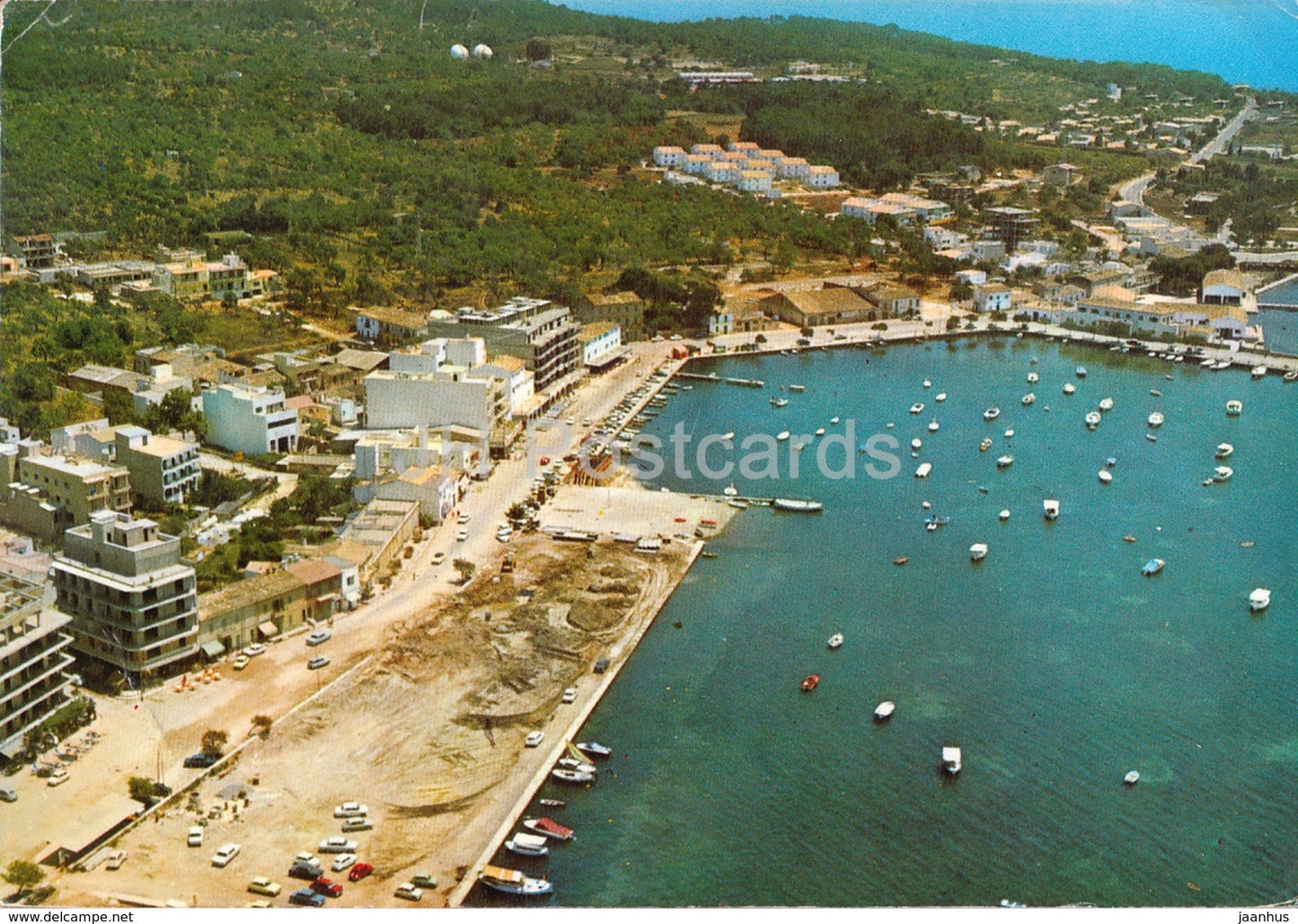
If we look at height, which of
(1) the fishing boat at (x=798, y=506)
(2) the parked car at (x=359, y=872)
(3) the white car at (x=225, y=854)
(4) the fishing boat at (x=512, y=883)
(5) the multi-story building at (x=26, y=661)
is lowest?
(4) the fishing boat at (x=512, y=883)

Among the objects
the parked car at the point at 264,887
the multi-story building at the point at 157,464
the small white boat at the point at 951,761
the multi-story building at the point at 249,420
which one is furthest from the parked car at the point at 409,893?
the multi-story building at the point at 249,420

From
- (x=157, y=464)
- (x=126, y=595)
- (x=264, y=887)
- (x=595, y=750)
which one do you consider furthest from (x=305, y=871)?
(x=157, y=464)

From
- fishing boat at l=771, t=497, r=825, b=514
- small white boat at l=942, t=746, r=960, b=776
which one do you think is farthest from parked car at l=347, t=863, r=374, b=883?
fishing boat at l=771, t=497, r=825, b=514

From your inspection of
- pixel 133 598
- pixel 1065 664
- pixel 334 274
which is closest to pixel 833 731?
pixel 1065 664

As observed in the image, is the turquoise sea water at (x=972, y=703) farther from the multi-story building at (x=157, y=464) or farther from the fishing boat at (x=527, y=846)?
the multi-story building at (x=157, y=464)

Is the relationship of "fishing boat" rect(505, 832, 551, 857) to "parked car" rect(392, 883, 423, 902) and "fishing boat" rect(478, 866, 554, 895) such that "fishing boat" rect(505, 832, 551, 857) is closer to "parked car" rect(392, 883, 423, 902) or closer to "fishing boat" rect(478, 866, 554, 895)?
"fishing boat" rect(478, 866, 554, 895)

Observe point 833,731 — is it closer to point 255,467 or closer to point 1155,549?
point 1155,549
